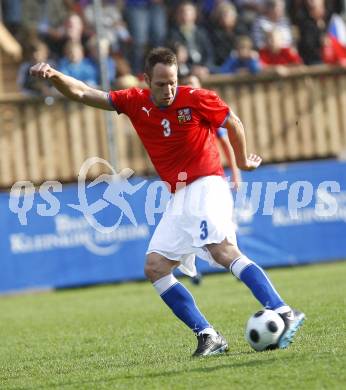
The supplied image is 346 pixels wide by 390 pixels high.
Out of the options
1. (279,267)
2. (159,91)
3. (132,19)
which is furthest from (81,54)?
(159,91)

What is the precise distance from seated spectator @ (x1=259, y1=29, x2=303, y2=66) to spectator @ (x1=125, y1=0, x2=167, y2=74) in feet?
5.80

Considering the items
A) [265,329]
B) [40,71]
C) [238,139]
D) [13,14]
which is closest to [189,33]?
[13,14]

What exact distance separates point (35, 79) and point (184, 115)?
887cm

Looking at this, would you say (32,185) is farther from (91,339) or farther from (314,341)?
(314,341)

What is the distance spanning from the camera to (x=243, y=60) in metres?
16.5

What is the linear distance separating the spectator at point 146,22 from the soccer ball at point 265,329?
1071 centimetres

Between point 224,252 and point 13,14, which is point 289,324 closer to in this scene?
point 224,252

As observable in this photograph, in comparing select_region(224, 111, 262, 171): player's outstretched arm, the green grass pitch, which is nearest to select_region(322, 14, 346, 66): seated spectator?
the green grass pitch

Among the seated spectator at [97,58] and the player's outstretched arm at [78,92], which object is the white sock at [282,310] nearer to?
the player's outstretched arm at [78,92]

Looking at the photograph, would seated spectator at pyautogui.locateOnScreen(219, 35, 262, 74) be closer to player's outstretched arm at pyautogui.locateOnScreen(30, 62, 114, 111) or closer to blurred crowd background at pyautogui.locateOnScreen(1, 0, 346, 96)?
blurred crowd background at pyautogui.locateOnScreen(1, 0, 346, 96)

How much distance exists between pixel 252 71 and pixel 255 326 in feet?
33.3

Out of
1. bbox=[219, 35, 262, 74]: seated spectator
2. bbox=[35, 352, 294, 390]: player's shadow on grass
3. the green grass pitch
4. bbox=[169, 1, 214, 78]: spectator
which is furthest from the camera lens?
bbox=[169, 1, 214, 78]: spectator

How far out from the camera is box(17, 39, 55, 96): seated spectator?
15.8 meters

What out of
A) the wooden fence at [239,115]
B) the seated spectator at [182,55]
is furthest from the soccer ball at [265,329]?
the seated spectator at [182,55]
